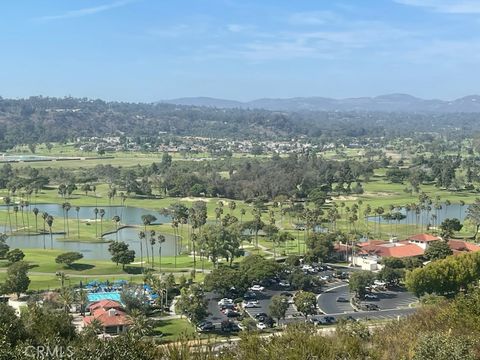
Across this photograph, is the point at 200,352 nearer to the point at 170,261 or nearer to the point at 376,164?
the point at 170,261

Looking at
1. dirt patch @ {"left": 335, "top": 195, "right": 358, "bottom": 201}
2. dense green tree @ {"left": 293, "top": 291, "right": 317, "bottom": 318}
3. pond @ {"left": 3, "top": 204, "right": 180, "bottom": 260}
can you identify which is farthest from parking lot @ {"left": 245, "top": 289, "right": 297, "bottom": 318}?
Answer: dirt patch @ {"left": 335, "top": 195, "right": 358, "bottom": 201}

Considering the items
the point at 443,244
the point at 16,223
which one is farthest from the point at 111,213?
the point at 443,244

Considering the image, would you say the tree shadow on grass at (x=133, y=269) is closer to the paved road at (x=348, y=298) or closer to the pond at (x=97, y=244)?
the pond at (x=97, y=244)

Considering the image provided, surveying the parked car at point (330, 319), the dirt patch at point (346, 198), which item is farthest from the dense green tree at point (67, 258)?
the dirt patch at point (346, 198)

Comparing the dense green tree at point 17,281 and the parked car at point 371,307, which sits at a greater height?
the dense green tree at point 17,281

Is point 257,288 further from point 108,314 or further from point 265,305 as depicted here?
point 108,314

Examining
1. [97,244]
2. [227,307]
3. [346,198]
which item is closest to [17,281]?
[227,307]

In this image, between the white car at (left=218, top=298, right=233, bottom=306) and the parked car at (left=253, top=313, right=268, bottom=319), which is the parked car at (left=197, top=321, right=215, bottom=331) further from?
the white car at (left=218, top=298, right=233, bottom=306)
